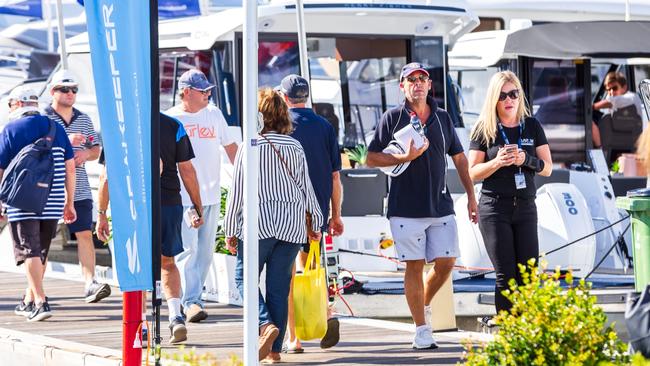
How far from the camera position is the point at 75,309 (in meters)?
11.6

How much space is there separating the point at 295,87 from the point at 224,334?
2.11m

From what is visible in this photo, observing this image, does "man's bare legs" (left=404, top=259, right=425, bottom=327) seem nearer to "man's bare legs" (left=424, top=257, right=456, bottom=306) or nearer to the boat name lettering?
"man's bare legs" (left=424, top=257, right=456, bottom=306)

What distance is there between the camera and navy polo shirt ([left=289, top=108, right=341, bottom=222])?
880 centimetres

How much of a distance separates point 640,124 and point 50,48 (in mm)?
13376

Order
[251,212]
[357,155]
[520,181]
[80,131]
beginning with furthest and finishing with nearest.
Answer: [357,155] → [80,131] → [520,181] → [251,212]

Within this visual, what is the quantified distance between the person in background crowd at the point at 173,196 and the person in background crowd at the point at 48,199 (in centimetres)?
153

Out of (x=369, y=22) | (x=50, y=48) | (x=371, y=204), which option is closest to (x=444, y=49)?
(x=369, y=22)

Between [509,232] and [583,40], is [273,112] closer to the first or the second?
[509,232]

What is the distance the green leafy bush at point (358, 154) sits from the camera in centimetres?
1423

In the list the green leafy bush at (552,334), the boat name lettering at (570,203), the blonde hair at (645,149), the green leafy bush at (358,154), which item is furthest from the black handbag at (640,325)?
the green leafy bush at (358,154)

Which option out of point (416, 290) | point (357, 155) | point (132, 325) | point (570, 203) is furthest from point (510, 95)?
point (357, 155)

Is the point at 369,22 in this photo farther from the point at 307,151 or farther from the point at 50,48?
the point at 50,48

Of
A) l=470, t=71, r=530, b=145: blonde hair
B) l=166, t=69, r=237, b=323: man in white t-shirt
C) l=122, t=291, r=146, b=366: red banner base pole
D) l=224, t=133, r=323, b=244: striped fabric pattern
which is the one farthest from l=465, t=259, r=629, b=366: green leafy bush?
l=166, t=69, r=237, b=323: man in white t-shirt

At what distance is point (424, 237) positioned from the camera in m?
9.04
